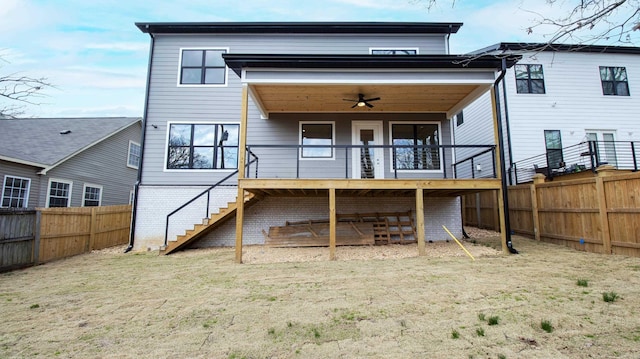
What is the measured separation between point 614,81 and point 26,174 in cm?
2502

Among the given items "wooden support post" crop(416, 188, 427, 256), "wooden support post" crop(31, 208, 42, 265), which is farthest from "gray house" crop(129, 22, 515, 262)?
"wooden support post" crop(31, 208, 42, 265)

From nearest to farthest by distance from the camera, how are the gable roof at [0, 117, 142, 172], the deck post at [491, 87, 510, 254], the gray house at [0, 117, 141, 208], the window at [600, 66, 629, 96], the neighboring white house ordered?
the deck post at [491, 87, 510, 254] < the gray house at [0, 117, 141, 208] < the gable roof at [0, 117, 142, 172] < the neighboring white house < the window at [600, 66, 629, 96]

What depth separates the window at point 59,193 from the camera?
469 inches

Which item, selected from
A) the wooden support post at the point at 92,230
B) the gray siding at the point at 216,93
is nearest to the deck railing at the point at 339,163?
the gray siding at the point at 216,93

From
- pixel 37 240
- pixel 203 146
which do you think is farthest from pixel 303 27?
pixel 37 240

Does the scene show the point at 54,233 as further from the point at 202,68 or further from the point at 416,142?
the point at 416,142

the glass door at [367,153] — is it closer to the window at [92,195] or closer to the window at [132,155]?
the window at [92,195]

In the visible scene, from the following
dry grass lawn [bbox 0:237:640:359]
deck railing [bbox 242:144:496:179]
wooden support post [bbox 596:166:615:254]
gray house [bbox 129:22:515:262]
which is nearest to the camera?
dry grass lawn [bbox 0:237:640:359]

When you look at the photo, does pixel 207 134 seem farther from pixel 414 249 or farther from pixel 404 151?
pixel 414 249

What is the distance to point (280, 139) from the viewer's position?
10141 millimetres

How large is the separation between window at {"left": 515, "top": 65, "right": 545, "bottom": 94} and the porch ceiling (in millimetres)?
5710

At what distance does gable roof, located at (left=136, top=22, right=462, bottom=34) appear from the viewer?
34.8 feet

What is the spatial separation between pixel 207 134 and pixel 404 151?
6.90 meters

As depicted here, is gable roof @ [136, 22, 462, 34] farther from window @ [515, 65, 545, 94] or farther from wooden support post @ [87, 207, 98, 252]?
wooden support post @ [87, 207, 98, 252]
